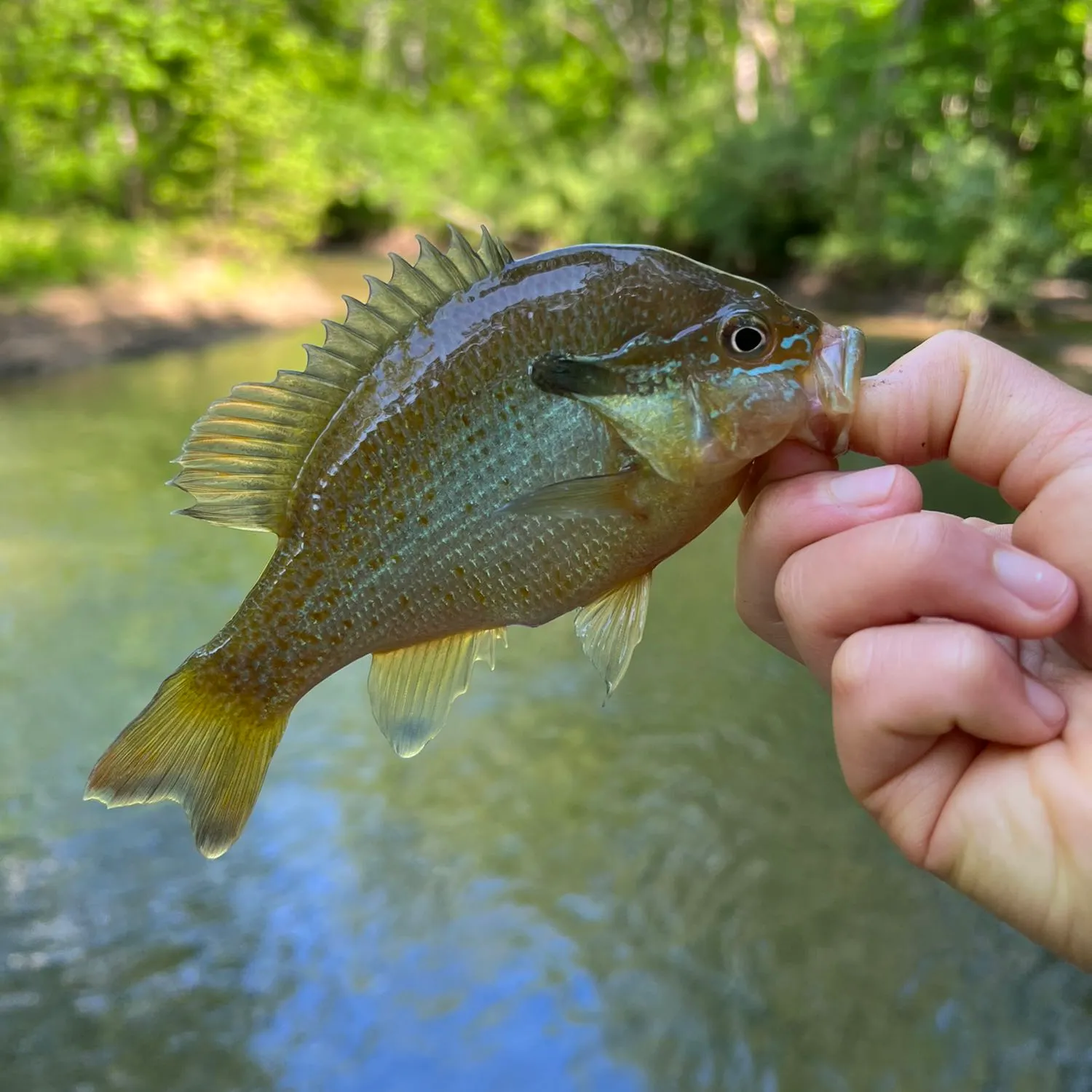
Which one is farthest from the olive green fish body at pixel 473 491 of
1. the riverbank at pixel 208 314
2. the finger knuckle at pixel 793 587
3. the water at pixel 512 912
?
the riverbank at pixel 208 314

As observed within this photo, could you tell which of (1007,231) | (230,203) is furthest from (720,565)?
(230,203)

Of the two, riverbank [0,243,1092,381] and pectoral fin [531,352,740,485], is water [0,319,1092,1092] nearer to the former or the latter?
pectoral fin [531,352,740,485]

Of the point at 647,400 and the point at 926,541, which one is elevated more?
the point at 647,400

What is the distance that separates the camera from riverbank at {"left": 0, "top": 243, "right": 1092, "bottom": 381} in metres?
15.0

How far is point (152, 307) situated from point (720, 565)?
14588mm

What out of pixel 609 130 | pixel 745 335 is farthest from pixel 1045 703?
pixel 609 130

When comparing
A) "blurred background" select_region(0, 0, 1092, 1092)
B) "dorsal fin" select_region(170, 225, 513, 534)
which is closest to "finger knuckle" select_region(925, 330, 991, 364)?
"dorsal fin" select_region(170, 225, 513, 534)

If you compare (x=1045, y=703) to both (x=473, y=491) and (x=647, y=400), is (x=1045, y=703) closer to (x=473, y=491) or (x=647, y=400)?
(x=647, y=400)

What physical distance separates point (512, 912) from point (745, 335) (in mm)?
3921

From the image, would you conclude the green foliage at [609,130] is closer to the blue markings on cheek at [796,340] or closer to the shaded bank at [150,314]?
the shaded bank at [150,314]

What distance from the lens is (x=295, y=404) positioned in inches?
67.2

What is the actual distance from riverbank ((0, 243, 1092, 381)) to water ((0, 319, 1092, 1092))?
9.52 m

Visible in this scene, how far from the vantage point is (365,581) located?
172cm

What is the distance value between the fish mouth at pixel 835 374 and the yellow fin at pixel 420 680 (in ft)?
2.45
